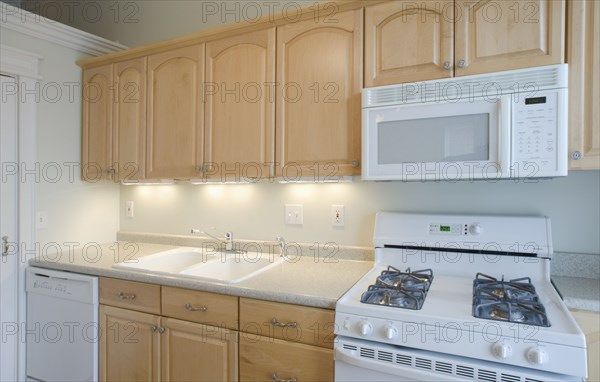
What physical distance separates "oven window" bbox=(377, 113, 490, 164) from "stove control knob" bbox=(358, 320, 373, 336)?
66cm

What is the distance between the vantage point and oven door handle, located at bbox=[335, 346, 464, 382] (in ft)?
3.62

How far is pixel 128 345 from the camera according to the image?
1.73 metres

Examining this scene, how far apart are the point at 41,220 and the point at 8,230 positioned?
0.16m

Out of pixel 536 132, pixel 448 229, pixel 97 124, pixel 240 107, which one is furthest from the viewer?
pixel 97 124

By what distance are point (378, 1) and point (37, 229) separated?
89.0 inches

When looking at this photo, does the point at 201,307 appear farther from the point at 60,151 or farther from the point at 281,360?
the point at 60,151

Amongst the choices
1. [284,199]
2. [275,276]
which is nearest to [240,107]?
[284,199]

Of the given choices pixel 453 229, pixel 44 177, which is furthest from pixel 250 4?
pixel 453 229

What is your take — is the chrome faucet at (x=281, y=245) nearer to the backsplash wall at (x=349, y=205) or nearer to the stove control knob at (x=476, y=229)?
the backsplash wall at (x=349, y=205)

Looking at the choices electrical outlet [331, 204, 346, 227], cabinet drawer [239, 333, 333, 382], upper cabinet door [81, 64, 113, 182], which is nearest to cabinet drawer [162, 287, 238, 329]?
cabinet drawer [239, 333, 333, 382]

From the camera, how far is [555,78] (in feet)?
4.18

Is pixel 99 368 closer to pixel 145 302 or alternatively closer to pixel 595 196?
pixel 145 302

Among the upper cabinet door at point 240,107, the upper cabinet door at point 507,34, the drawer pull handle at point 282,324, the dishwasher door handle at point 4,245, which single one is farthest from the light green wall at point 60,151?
the upper cabinet door at point 507,34

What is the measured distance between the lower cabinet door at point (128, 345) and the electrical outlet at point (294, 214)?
2.75 feet
